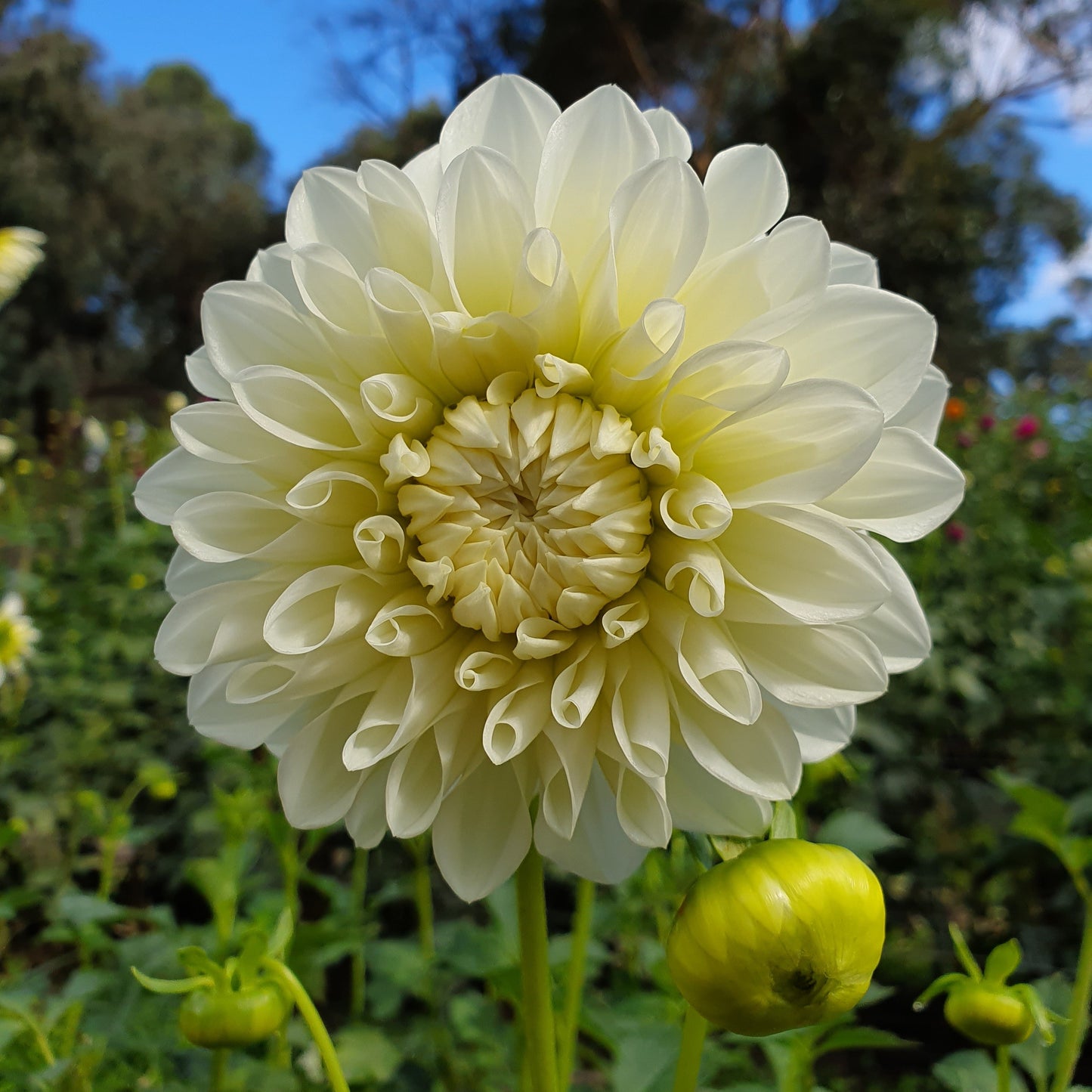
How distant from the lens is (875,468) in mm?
489

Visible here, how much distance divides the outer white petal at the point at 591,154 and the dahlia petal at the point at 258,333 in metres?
0.16

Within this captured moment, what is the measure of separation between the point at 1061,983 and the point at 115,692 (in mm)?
2192

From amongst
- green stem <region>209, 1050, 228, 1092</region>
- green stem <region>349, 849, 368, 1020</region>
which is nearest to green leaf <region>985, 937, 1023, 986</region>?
green stem <region>209, 1050, 228, 1092</region>

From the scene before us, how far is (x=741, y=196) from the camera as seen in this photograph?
51 centimetres

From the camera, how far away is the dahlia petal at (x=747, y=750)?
1.48 ft

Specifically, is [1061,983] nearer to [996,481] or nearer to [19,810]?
[19,810]

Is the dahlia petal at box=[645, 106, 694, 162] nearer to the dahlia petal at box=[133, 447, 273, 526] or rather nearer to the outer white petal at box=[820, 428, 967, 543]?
the outer white petal at box=[820, 428, 967, 543]

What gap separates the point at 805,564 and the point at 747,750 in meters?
0.11

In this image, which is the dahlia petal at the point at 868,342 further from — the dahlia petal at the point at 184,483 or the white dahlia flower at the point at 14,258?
the white dahlia flower at the point at 14,258

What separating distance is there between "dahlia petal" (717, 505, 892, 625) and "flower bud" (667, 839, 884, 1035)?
0.13 metres

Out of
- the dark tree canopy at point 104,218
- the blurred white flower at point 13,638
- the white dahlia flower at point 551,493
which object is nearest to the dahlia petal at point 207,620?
the white dahlia flower at point 551,493

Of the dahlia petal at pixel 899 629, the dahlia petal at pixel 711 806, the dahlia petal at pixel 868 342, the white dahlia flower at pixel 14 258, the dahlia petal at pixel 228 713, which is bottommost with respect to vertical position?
the dahlia petal at pixel 711 806

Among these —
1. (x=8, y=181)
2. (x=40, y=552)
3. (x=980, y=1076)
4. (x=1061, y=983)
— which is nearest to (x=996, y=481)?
(x=1061, y=983)

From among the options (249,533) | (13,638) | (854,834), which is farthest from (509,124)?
(13,638)
